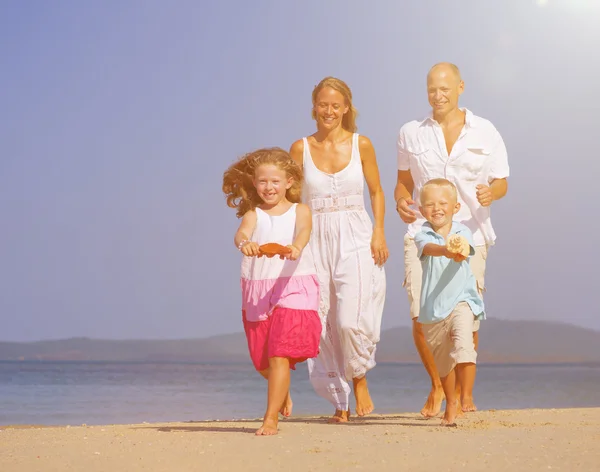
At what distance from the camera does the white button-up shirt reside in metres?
7.96

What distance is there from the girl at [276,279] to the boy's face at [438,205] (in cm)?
84

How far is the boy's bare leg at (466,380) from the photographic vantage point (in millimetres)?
6723

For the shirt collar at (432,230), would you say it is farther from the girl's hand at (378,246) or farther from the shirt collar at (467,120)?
the shirt collar at (467,120)

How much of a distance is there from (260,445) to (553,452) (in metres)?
1.57

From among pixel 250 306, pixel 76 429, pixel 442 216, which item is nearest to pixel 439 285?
pixel 442 216

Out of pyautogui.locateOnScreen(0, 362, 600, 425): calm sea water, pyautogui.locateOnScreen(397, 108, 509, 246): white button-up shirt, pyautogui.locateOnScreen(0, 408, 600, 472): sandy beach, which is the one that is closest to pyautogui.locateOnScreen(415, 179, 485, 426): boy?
pyautogui.locateOnScreen(0, 408, 600, 472): sandy beach

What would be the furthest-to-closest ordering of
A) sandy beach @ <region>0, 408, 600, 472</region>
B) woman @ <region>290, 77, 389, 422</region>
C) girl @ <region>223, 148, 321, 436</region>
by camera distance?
woman @ <region>290, 77, 389, 422</region> < girl @ <region>223, 148, 321, 436</region> < sandy beach @ <region>0, 408, 600, 472</region>

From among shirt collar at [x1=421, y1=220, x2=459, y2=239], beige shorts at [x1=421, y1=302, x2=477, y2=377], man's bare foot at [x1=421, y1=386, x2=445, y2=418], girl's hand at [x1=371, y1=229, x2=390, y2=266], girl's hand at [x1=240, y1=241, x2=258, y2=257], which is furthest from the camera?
man's bare foot at [x1=421, y1=386, x2=445, y2=418]

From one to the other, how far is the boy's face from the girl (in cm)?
84

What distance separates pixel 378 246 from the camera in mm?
7551

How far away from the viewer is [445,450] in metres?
5.20

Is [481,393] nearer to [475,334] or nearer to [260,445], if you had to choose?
[475,334]

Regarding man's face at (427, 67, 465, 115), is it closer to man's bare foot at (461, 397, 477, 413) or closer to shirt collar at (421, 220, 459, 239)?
shirt collar at (421, 220, 459, 239)

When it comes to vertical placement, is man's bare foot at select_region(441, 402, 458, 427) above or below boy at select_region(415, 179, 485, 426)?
below
